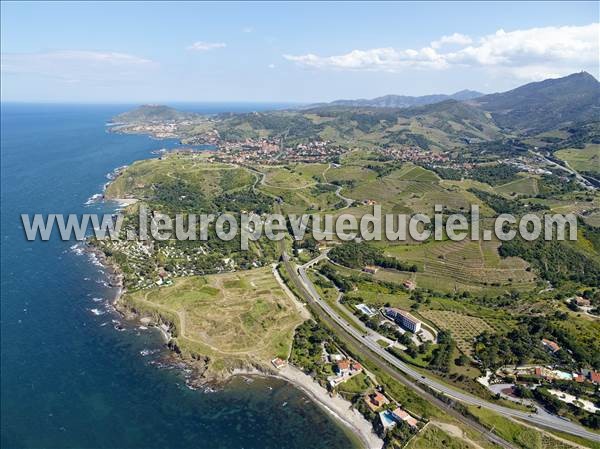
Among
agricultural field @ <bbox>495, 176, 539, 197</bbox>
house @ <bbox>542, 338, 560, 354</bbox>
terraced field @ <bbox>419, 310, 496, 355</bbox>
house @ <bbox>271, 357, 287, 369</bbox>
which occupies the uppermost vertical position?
agricultural field @ <bbox>495, 176, 539, 197</bbox>

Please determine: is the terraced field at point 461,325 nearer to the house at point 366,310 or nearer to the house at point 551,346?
the house at point 551,346

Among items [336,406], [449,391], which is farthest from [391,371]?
[336,406]

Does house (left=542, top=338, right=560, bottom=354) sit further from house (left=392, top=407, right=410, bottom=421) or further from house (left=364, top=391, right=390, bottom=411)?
house (left=364, top=391, right=390, bottom=411)

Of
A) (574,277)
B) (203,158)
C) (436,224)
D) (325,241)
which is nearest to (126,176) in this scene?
(203,158)

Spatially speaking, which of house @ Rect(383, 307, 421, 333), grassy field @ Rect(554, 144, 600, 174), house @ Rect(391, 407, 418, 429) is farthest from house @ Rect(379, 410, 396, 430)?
grassy field @ Rect(554, 144, 600, 174)

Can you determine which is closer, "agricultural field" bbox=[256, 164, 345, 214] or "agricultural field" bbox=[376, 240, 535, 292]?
"agricultural field" bbox=[376, 240, 535, 292]

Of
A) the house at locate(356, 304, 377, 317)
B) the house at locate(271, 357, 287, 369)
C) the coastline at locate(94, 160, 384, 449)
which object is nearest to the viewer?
the coastline at locate(94, 160, 384, 449)
